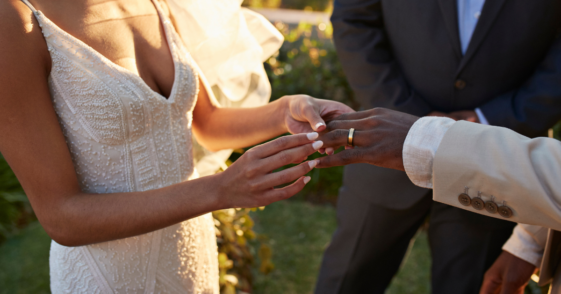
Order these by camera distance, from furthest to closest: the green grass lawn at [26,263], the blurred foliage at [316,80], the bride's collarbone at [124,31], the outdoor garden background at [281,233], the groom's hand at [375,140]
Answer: the blurred foliage at [316,80] → the green grass lawn at [26,263] → the outdoor garden background at [281,233] → the groom's hand at [375,140] → the bride's collarbone at [124,31]

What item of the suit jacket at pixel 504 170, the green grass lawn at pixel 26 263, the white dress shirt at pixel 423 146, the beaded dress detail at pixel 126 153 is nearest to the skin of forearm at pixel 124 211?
the beaded dress detail at pixel 126 153

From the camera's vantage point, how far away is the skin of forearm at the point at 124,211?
53.3 inches

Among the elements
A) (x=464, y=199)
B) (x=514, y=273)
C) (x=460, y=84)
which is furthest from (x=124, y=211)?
(x=460, y=84)

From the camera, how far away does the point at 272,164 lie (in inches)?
51.1

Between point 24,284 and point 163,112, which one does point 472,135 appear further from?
point 24,284

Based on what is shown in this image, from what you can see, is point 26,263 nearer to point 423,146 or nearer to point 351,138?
point 351,138

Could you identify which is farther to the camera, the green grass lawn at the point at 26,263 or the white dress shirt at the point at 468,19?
the green grass lawn at the point at 26,263

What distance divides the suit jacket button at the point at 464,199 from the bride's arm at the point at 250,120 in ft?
2.04

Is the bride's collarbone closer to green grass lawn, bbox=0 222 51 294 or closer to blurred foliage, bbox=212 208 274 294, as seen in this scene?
blurred foliage, bbox=212 208 274 294

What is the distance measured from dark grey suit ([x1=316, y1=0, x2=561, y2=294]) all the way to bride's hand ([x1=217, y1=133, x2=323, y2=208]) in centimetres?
120

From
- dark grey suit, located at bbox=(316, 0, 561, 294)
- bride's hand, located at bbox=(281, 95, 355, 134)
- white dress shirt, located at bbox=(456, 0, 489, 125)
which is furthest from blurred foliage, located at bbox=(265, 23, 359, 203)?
bride's hand, located at bbox=(281, 95, 355, 134)

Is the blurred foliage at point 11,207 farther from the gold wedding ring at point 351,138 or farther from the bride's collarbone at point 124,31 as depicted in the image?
the gold wedding ring at point 351,138

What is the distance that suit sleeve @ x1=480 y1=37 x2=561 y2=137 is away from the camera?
214 cm

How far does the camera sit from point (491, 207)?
55.9 inches
